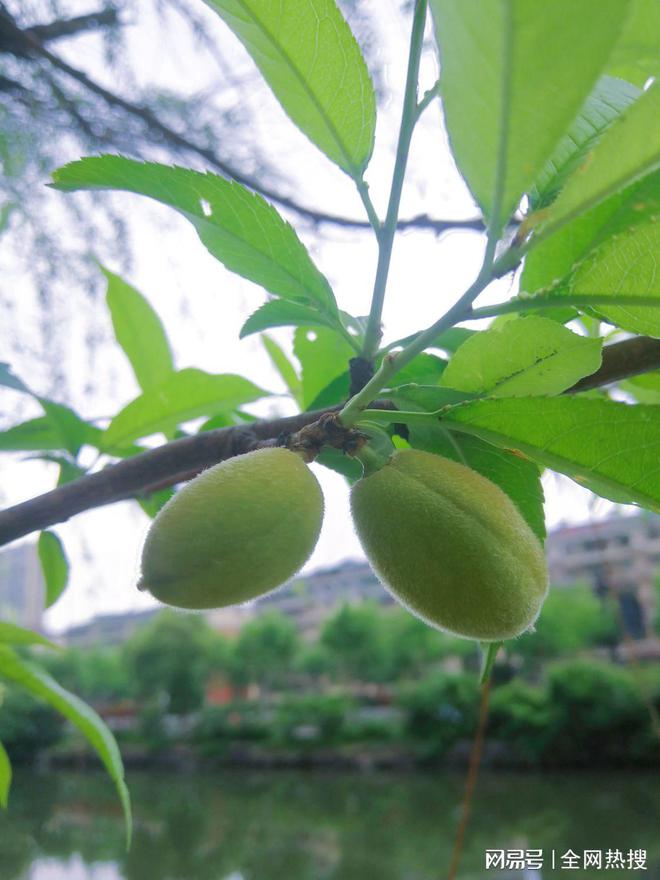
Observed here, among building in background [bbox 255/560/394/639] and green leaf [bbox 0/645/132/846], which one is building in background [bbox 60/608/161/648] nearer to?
building in background [bbox 255/560/394/639]

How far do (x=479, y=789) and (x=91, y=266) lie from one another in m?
4.50

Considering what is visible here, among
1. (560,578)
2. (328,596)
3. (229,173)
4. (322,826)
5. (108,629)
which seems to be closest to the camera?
(229,173)

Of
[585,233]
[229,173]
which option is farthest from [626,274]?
[229,173]

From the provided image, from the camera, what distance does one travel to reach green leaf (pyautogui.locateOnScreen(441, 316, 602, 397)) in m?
0.18

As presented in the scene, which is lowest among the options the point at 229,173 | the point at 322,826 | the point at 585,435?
the point at 322,826

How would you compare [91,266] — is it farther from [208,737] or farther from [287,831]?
[208,737]

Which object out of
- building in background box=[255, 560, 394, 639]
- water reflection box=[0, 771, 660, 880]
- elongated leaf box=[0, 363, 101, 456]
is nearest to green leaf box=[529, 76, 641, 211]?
elongated leaf box=[0, 363, 101, 456]

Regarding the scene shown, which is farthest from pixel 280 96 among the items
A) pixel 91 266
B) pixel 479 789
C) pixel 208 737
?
pixel 208 737

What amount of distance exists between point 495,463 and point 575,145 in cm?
9

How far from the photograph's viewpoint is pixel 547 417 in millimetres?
185

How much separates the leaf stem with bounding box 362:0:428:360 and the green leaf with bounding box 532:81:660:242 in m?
0.05

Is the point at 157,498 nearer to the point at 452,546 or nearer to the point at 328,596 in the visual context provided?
the point at 452,546

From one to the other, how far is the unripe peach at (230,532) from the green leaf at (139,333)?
0.62 feet

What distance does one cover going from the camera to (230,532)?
18 centimetres
